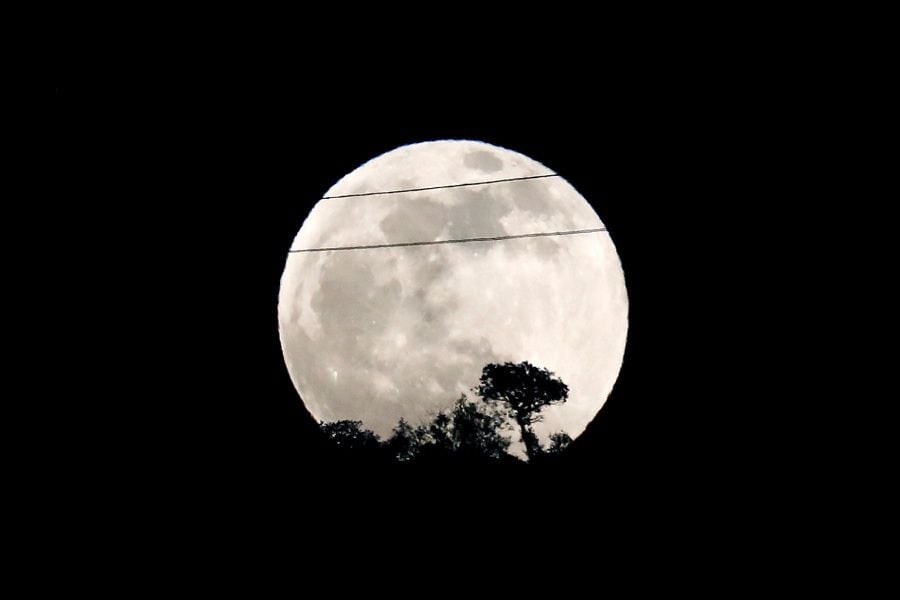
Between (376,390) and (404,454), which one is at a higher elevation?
(376,390)

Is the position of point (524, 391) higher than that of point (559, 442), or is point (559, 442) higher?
point (524, 391)

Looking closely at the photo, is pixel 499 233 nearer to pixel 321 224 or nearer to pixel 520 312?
pixel 520 312

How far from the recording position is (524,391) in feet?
49.6

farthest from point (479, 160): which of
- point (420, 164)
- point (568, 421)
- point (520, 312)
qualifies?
point (568, 421)

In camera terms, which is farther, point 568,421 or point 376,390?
point 568,421

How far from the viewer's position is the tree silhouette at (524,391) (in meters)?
14.3

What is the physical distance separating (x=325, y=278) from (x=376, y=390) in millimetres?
2544

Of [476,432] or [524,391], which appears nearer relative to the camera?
[476,432]

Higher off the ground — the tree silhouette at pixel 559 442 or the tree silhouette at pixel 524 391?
the tree silhouette at pixel 524 391

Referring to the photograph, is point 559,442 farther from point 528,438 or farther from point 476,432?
point 476,432

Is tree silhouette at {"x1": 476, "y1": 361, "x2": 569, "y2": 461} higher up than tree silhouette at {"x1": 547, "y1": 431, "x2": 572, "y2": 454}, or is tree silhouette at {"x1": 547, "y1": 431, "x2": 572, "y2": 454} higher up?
tree silhouette at {"x1": 476, "y1": 361, "x2": 569, "y2": 461}

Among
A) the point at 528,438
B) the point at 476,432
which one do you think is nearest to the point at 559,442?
the point at 528,438

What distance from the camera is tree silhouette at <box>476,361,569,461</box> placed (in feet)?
47.0

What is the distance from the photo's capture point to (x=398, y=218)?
47.6 ft
